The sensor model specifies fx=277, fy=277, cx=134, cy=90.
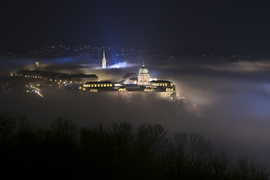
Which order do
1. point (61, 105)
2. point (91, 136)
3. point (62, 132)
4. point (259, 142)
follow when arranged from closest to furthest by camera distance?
point (91, 136), point (62, 132), point (259, 142), point (61, 105)

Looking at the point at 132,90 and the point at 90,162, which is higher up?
the point at 132,90

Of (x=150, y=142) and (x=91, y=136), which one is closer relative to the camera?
(x=91, y=136)

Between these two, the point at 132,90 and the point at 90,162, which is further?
the point at 132,90

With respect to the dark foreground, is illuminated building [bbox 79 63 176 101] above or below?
above

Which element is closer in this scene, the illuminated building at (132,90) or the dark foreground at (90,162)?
the dark foreground at (90,162)

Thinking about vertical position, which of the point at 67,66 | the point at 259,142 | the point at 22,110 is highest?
the point at 67,66

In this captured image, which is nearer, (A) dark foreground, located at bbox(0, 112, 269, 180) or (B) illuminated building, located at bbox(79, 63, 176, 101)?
(A) dark foreground, located at bbox(0, 112, 269, 180)

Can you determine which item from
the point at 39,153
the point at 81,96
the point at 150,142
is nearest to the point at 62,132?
the point at 39,153

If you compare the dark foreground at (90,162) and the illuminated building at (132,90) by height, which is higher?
the illuminated building at (132,90)

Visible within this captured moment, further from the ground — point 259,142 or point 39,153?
point 39,153

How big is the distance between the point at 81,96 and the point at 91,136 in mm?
30865

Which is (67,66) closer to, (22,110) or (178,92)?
(178,92)

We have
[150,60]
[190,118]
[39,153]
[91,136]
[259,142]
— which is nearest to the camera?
[39,153]

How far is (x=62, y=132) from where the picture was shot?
16.1 metres
